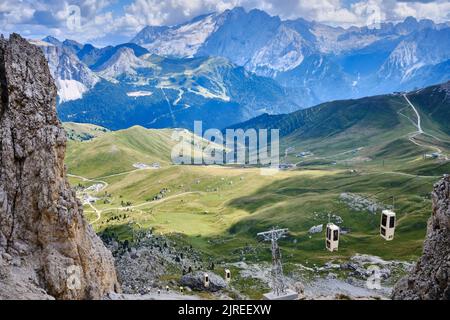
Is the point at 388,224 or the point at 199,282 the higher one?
the point at 388,224

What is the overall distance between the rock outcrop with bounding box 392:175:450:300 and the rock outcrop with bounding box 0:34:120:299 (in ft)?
166

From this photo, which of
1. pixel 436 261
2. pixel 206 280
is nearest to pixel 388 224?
pixel 436 261

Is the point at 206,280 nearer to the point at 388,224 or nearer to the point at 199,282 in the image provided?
the point at 199,282

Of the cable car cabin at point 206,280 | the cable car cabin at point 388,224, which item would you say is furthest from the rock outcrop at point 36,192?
the cable car cabin at point 206,280

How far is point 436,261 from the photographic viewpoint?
219 ft

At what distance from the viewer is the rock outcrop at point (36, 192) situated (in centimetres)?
6894

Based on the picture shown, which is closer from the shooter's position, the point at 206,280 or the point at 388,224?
the point at 388,224

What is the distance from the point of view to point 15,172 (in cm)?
7169

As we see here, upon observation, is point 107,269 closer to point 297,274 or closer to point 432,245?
point 432,245

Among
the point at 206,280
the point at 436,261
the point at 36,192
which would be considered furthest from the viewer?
the point at 206,280

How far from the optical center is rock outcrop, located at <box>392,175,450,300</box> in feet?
202

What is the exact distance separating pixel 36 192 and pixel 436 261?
60597 millimetres
